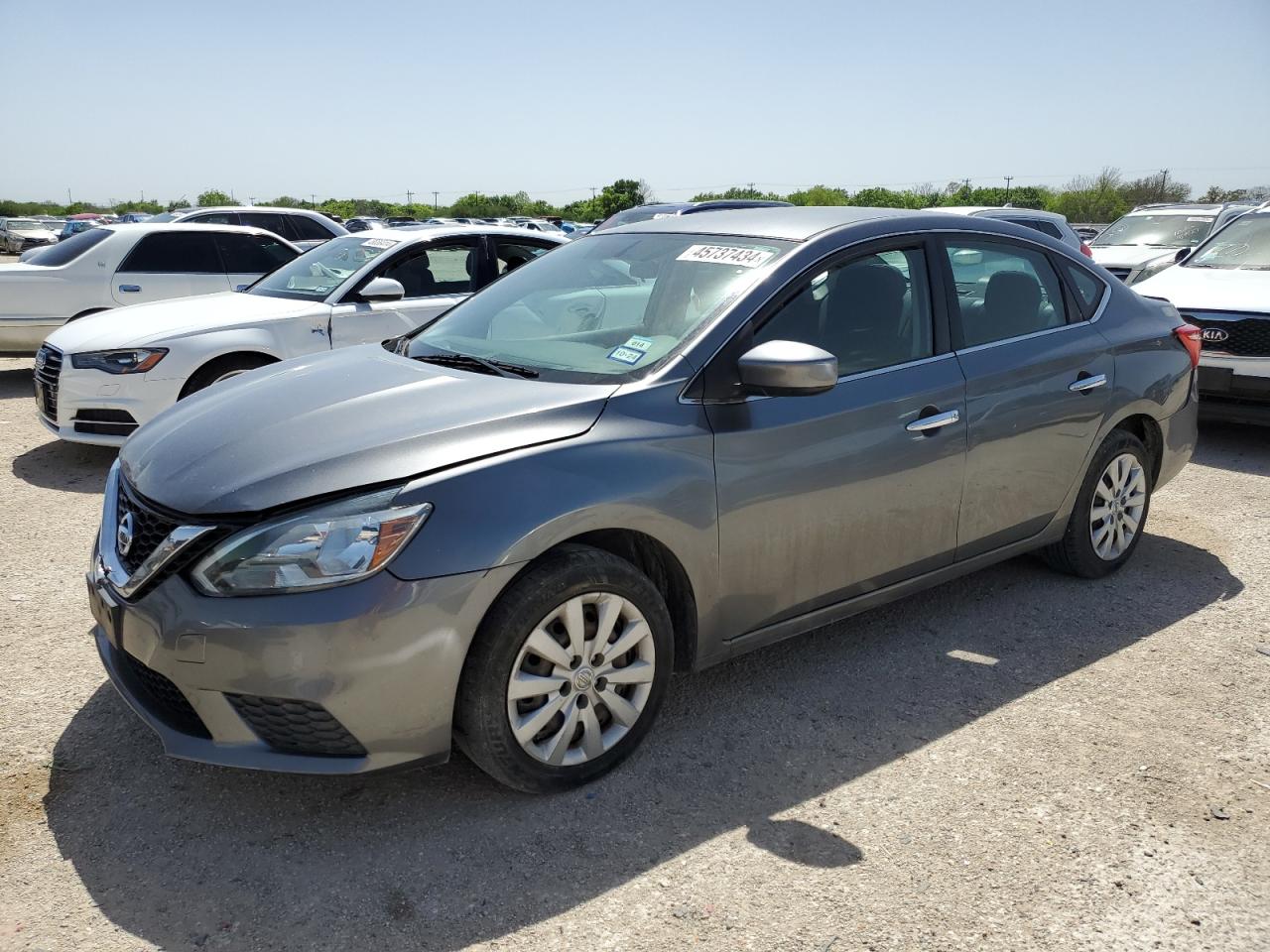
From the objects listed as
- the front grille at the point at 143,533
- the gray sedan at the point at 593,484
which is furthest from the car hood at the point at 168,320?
the front grille at the point at 143,533

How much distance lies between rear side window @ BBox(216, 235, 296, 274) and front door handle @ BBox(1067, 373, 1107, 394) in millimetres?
7992

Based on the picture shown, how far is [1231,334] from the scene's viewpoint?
7449mm

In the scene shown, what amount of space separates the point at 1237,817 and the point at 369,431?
2.78m

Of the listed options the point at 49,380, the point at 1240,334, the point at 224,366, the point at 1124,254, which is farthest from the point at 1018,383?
the point at 1124,254

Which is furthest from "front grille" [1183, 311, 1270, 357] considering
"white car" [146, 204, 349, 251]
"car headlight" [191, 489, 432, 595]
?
"white car" [146, 204, 349, 251]

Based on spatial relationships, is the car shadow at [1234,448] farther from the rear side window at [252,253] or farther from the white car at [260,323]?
the rear side window at [252,253]

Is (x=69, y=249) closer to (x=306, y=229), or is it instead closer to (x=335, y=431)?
(x=306, y=229)

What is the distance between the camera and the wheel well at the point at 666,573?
125 inches

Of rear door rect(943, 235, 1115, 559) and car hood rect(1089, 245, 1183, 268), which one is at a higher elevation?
car hood rect(1089, 245, 1183, 268)

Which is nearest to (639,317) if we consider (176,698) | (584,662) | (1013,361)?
(584,662)

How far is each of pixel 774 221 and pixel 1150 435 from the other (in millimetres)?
2291

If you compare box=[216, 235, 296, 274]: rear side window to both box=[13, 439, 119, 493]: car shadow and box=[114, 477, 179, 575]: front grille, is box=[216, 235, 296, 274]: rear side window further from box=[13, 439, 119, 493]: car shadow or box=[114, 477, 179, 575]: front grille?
box=[114, 477, 179, 575]: front grille

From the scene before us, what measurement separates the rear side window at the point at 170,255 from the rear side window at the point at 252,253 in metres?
0.19

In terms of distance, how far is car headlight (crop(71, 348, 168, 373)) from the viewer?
6531 mm
